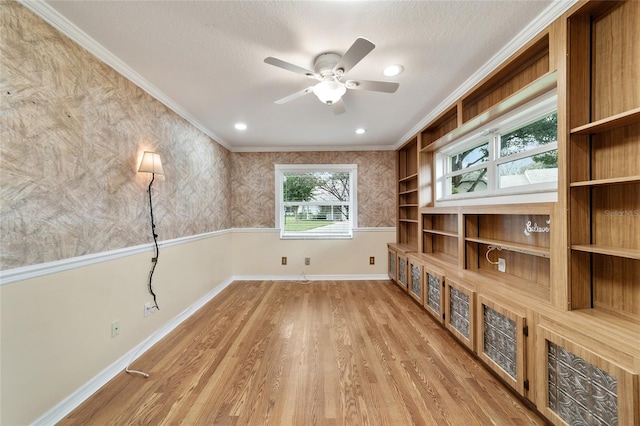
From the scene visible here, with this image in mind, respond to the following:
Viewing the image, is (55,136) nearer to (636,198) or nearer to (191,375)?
(191,375)

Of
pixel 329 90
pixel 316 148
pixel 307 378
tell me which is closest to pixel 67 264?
pixel 307 378

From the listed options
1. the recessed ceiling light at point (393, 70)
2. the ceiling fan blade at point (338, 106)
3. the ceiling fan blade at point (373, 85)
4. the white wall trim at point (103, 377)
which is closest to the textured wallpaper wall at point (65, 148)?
the white wall trim at point (103, 377)

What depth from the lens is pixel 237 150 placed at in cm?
439

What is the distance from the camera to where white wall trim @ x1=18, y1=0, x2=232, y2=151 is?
4.59 ft

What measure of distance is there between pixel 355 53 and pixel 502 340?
2.17m

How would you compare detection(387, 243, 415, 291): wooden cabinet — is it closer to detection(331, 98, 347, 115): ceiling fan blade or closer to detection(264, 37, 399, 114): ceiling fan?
detection(331, 98, 347, 115): ceiling fan blade

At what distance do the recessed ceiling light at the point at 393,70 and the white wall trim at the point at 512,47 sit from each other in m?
0.67

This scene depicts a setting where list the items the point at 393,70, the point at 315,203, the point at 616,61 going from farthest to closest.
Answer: the point at 315,203
the point at 393,70
the point at 616,61

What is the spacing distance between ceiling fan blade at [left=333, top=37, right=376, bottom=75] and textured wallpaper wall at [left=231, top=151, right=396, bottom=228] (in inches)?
106

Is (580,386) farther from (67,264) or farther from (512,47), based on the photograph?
(67,264)

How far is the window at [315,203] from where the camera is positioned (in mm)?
4457

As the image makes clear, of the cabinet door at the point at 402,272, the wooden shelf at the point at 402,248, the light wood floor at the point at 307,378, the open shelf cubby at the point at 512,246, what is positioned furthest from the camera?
the wooden shelf at the point at 402,248

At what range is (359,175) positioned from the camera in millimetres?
4406

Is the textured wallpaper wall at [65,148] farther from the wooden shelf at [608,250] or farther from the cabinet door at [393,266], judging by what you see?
the cabinet door at [393,266]
